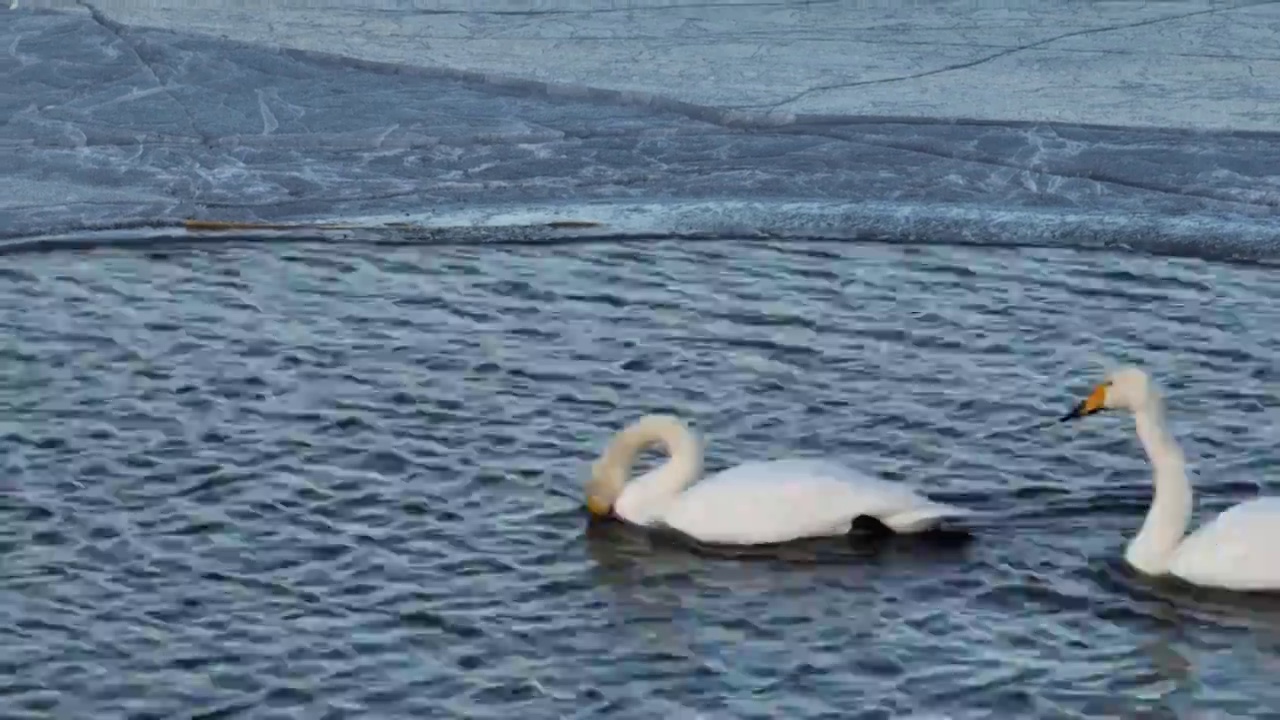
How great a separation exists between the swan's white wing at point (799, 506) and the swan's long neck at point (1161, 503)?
2.05ft

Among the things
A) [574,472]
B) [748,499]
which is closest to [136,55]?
[574,472]

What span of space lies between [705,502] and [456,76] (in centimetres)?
877

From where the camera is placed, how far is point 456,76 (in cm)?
1541

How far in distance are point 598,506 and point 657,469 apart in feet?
0.78

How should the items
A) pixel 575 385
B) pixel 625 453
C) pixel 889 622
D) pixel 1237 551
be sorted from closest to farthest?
pixel 889 622
pixel 1237 551
pixel 625 453
pixel 575 385

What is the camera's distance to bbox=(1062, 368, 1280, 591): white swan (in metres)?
6.49

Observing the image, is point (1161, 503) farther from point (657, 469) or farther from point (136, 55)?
point (136, 55)

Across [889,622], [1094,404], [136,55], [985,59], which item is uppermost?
[985,59]

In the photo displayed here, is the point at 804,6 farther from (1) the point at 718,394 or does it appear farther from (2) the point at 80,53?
(1) the point at 718,394

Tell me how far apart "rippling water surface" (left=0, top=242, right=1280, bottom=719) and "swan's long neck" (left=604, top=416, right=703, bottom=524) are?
13 centimetres

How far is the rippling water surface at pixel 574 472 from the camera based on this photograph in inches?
236

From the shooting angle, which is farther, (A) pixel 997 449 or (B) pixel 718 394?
(B) pixel 718 394

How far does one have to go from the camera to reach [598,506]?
7.34 meters

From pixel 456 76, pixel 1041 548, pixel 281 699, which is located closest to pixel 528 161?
pixel 456 76
